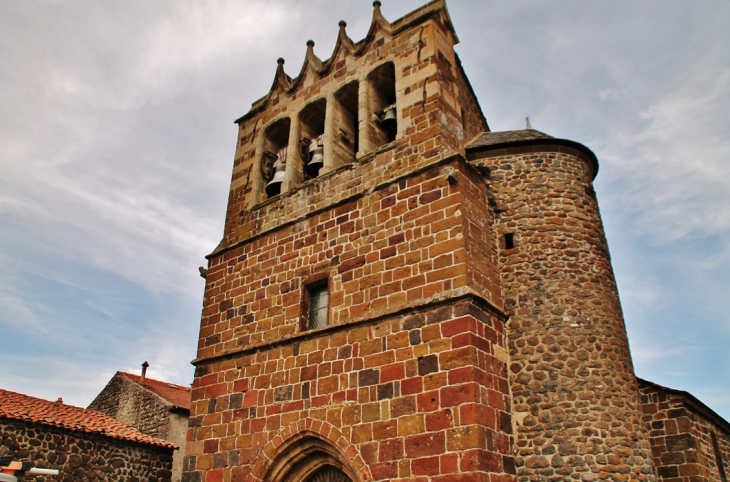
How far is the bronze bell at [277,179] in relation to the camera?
11082 mm

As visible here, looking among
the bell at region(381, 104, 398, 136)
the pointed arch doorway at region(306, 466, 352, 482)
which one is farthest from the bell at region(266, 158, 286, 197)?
the pointed arch doorway at region(306, 466, 352, 482)

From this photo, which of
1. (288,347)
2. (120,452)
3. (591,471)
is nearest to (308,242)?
(288,347)

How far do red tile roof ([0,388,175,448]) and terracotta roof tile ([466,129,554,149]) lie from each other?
400 inches

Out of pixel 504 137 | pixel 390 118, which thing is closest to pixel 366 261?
pixel 390 118

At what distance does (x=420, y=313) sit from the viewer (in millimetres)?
7477

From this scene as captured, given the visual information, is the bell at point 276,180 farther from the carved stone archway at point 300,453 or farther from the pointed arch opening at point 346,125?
the carved stone archway at point 300,453

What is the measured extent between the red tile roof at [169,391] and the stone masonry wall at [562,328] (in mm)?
Result: 12811

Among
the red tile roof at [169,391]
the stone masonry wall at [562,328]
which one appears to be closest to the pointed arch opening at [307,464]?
the stone masonry wall at [562,328]

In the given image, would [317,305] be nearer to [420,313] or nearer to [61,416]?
[420,313]

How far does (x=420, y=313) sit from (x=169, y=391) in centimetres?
Answer: 1578

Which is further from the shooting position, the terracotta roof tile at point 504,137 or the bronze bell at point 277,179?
the bronze bell at point 277,179

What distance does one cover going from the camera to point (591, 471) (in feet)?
22.5

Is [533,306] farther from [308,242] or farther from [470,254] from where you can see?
[308,242]

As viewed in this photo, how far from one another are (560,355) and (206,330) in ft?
19.7
